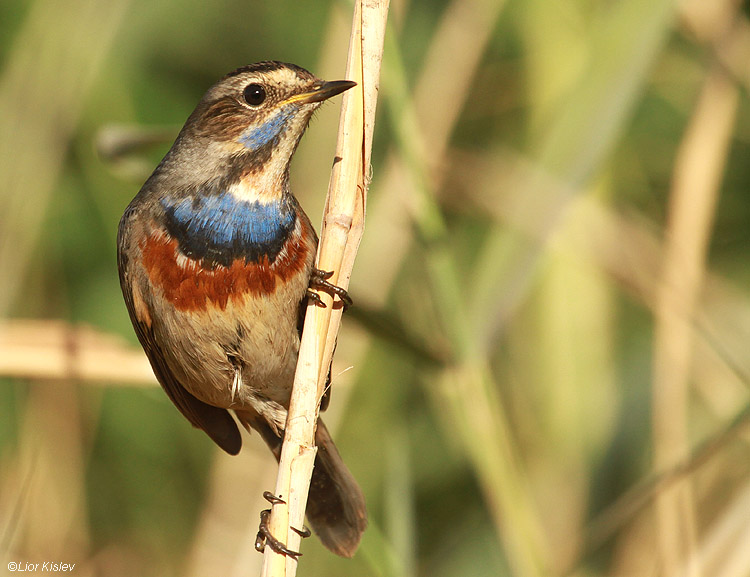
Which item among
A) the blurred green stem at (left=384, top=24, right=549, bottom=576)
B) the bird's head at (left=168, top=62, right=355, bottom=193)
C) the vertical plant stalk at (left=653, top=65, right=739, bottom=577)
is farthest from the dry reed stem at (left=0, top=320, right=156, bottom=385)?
the vertical plant stalk at (left=653, top=65, right=739, bottom=577)

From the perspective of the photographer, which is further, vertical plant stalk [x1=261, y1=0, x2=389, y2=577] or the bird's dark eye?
the bird's dark eye

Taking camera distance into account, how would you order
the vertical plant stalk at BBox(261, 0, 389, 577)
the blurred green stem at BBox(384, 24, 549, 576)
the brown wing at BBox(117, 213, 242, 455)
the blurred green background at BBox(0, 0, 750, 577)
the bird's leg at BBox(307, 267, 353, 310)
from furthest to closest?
the blurred green background at BBox(0, 0, 750, 577) < the brown wing at BBox(117, 213, 242, 455) < the blurred green stem at BBox(384, 24, 549, 576) < the bird's leg at BBox(307, 267, 353, 310) < the vertical plant stalk at BBox(261, 0, 389, 577)

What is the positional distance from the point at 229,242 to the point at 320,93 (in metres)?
0.52

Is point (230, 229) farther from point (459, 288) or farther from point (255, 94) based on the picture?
point (459, 288)

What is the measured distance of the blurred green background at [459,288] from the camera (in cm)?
307

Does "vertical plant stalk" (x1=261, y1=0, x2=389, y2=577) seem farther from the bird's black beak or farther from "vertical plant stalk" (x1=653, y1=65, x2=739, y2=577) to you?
"vertical plant stalk" (x1=653, y1=65, x2=739, y2=577)

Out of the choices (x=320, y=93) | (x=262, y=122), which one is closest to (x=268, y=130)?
(x=262, y=122)

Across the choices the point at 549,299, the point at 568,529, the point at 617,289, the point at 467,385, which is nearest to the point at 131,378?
the point at 467,385

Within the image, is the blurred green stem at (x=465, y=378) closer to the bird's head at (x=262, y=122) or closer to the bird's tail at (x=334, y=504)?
the bird's head at (x=262, y=122)

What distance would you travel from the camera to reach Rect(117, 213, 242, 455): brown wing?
2.96 meters

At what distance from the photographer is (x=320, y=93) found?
2.58 meters

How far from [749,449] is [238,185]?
253 centimetres

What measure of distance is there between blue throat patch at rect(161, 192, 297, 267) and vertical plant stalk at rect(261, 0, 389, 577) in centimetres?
42

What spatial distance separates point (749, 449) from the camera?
388 centimetres
